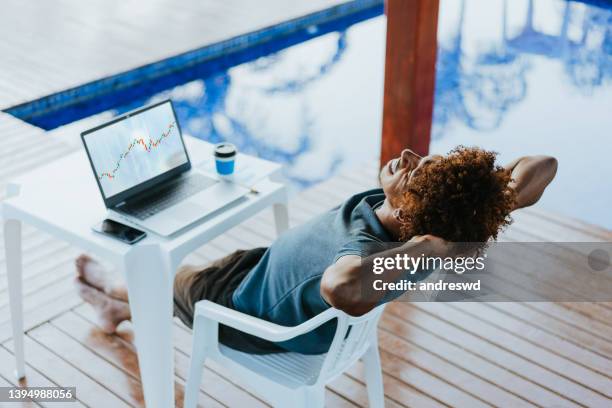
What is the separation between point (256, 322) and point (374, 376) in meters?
0.56

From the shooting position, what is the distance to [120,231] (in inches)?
92.1

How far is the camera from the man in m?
1.87

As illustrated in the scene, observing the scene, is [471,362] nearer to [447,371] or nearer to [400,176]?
[447,371]

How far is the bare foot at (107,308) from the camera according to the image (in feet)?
9.71

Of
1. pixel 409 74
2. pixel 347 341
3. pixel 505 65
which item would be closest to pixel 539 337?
pixel 347 341

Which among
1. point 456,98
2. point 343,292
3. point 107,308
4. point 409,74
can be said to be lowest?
point 456,98

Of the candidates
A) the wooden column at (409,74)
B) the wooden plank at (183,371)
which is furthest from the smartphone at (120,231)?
the wooden column at (409,74)

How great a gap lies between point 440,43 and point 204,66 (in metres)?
2.23

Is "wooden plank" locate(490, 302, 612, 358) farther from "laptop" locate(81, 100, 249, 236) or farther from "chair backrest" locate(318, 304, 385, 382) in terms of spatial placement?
"laptop" locate(81, 100, 249, 236)

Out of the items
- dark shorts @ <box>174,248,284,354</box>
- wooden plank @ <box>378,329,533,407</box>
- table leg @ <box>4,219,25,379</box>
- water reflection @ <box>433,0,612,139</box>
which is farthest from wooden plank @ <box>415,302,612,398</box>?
water reflection @ <box>433,0,612,139</box>

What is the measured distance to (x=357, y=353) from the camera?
89.4 inches

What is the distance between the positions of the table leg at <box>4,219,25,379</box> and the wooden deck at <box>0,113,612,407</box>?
96 millimetres

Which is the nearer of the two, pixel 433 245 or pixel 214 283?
pixel 433 245

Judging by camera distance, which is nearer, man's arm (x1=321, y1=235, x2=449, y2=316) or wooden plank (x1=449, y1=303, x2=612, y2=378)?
man's arm (x1=321, y1=235, x2=449, y2=316)
